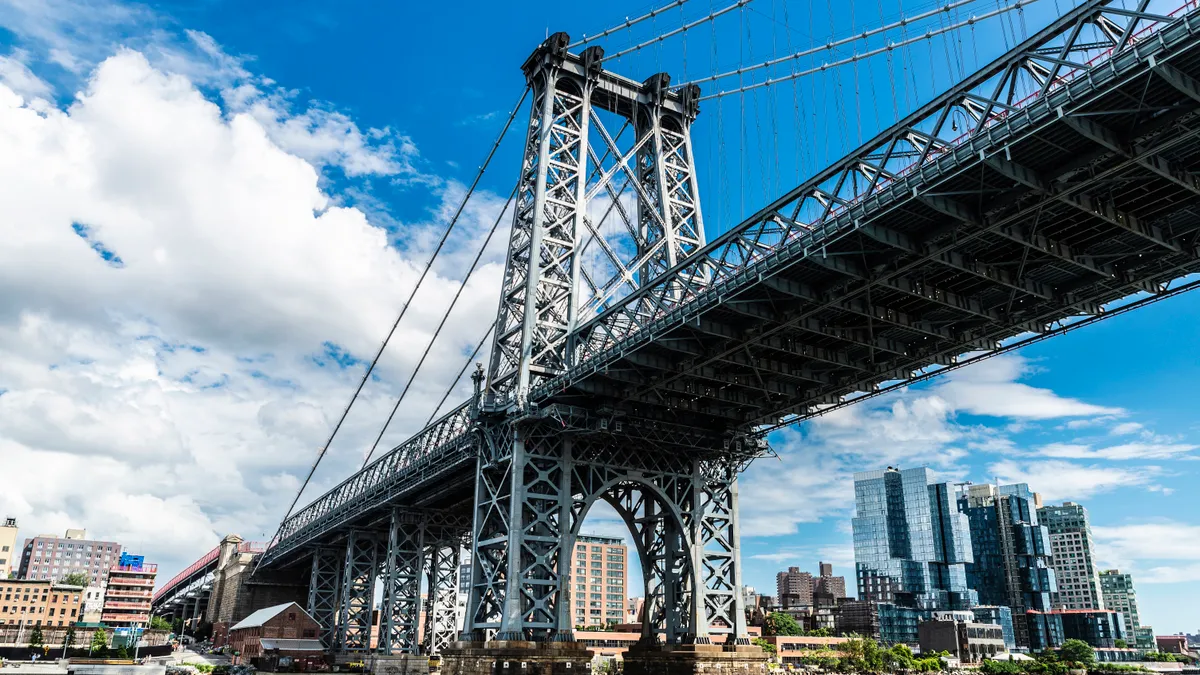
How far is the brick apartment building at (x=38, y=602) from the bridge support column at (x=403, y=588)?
110555mm

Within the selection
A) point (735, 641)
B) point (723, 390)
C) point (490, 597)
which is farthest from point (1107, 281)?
point (490, 597)

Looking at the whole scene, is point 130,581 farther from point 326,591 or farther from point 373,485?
point 373,485

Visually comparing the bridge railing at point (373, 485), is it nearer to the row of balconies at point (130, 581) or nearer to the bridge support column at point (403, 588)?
the bridge support column at point (403, 588)

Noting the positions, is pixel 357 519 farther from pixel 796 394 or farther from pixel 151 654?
pixel 796 394

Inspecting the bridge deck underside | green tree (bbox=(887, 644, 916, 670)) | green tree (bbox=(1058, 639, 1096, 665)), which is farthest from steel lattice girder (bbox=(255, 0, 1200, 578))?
green tree (bbox=(1058, 639, 1096, 665))

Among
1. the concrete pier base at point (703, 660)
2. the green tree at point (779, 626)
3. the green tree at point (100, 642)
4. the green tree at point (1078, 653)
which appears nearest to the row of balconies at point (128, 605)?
the green tree at point (100, 642)

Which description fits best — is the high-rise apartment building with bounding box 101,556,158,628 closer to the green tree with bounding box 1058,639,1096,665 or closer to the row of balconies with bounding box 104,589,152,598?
the row of balconies with bounding box 104,589,152,598

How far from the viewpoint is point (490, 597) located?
4791 cm

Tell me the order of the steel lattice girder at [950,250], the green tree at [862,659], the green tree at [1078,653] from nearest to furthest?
the steel lattice girder at [950,250], the green tree at [862,659], the green tree at [1078,653]

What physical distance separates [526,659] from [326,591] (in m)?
65.4

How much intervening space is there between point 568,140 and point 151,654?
7593 centimetres

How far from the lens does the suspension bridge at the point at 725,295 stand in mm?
26609

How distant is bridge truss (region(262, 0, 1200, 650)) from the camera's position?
26438mm

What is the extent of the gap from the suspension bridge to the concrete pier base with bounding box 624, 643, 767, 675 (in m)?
0.19
